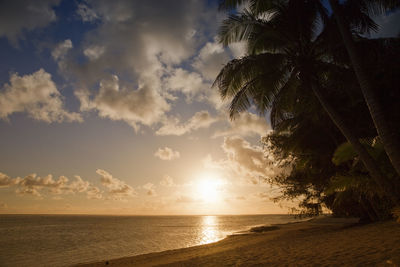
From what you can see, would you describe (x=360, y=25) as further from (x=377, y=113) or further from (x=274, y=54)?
(x=377, y=113)

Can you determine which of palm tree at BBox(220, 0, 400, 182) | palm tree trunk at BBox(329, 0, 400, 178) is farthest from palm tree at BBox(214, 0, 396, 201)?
palm tree trunk at BBox(329, 0, 400, 178)

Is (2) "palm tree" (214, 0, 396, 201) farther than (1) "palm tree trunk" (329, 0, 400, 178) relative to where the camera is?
Yes

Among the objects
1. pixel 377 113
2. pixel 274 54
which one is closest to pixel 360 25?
pixel 274 54

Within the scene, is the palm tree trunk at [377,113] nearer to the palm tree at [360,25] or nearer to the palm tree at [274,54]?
the palm tree at [360,25]

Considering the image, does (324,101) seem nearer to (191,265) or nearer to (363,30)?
(363,30)

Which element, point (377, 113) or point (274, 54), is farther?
point (274, 54)

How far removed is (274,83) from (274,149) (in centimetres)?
798

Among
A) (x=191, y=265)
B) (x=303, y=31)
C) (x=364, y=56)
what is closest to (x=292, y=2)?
(x=303, y=31)

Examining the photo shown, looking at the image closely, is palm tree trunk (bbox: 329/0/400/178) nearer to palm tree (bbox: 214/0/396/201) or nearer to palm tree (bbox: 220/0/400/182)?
palm tree (bbox: 220/0/400/182)

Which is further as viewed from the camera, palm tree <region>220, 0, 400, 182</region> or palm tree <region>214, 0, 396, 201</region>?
palm tree <region>214, 0, 396, 201</region>

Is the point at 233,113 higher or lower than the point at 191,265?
higher

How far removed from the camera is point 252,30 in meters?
8.98

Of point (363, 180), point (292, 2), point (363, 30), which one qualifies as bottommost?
point (363, 180)

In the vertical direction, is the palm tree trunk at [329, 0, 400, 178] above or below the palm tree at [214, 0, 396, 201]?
below
